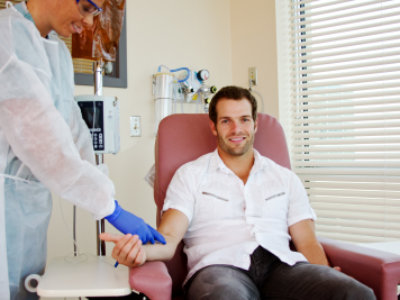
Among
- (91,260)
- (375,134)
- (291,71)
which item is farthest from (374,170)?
(91,260)

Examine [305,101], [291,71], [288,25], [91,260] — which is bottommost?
[91,260]

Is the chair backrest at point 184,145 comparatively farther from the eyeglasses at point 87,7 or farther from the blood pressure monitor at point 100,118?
the eyeglasses at point 87,7

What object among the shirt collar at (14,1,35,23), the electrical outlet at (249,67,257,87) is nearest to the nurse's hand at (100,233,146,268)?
the shirt collar at (14,1,35,23)

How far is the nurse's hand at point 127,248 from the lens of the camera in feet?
3.66

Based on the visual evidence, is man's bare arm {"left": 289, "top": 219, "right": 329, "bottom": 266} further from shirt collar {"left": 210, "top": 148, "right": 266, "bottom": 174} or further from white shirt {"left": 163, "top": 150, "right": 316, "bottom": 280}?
shirt collar {"left": 210, "top": 148, "right": 266, "bottom": 174}

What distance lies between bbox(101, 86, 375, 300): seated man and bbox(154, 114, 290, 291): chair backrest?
7 cm

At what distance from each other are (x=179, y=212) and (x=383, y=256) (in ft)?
2.40

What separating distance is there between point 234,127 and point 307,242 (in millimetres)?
557

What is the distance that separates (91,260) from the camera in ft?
4.35

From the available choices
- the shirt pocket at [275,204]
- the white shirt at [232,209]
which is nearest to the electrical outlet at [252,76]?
the white shirt at [232,209]

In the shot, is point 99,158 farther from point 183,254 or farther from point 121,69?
point 121,69

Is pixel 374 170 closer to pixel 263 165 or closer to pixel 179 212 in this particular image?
pixel 263 165

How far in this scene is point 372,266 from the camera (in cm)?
126

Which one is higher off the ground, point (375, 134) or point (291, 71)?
point (291, 71)
